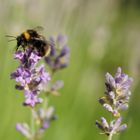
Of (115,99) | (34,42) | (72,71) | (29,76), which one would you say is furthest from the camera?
(72,71)

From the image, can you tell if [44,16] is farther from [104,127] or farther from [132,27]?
[104,127]

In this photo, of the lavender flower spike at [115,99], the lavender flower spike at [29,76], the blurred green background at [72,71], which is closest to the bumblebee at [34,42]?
the lavender flower spike at [29,76]

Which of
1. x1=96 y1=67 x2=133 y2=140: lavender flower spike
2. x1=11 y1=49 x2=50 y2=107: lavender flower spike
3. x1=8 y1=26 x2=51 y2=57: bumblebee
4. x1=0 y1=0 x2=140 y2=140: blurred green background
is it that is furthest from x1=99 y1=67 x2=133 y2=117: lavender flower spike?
x1=0 y1=0 x2=140 y2=140: blurred green background

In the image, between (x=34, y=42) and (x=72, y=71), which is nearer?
(x=34, y=42)

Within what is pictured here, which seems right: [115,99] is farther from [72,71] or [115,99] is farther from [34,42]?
[72,71]

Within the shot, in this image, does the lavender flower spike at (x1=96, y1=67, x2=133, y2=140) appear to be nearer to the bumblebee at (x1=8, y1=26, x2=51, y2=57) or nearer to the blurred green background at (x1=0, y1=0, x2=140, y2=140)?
the bumblebee at (x1=8, y1=26, x2=51, y2=57)

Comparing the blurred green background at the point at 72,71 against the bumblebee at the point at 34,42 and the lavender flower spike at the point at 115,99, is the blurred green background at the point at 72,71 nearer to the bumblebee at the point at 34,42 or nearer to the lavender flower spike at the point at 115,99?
the bumblebee at the point at 34,42

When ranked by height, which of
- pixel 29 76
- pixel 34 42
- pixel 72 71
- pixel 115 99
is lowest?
pixel 115 99

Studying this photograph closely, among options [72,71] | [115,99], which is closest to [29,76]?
[115,99]

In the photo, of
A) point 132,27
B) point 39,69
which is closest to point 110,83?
point 39,69
